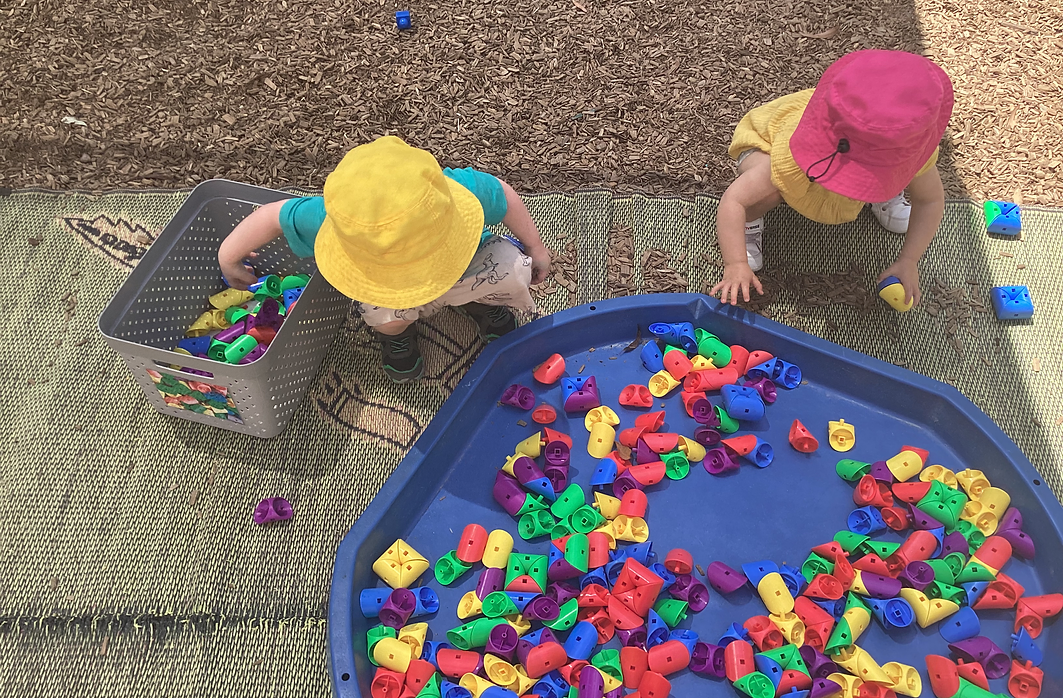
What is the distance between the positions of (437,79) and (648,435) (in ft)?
3.32

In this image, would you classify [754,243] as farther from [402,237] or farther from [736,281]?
[402,237]

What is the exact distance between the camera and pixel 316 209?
3.89ft

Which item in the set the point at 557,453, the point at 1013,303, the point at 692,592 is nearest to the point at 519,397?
the point at 557,453

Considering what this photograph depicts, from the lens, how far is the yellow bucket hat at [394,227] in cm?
99

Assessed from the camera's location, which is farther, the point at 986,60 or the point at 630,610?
the point at 986,60

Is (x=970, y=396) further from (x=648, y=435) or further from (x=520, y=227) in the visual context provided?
(x=520, y=227)

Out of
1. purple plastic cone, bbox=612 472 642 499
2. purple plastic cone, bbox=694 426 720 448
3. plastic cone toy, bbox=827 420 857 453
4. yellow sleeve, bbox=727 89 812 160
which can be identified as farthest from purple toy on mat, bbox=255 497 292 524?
yellow sleeve, bbox=727 89 812 160

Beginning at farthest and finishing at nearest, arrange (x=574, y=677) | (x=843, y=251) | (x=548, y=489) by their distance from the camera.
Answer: (x=843, y=251) → (x=548, y=489) → (x=574, y=677)

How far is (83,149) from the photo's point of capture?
173 cm

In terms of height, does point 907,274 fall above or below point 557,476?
above

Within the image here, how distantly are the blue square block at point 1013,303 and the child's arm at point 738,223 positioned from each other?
1.70 feet

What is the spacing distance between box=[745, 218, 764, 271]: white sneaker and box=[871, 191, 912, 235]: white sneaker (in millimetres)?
266

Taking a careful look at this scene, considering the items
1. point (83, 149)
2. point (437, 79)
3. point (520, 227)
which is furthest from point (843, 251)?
point (83, 149)

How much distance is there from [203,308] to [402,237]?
67 centimetres
